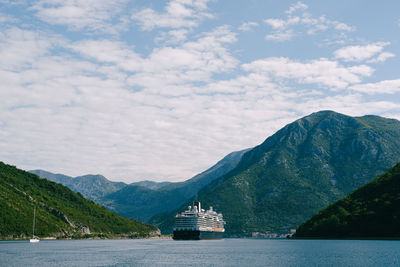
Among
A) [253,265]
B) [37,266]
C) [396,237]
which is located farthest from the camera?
[396,237]

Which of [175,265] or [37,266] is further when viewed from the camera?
[175,265]

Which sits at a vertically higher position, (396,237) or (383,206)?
(383,206)

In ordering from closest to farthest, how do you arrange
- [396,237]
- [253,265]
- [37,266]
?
[37,266], [253,265], [396,237]

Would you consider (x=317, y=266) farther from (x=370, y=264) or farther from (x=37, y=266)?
(x=37, y=266)

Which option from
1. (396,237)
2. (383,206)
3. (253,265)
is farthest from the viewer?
(383,206)

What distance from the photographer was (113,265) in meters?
97.2

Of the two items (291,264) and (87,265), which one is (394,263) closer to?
(291,264)

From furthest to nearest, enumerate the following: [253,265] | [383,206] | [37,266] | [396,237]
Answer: [383,206] → [396,237] → [253,265] → [37,266]

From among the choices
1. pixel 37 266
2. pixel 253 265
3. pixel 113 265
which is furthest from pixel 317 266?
pixel 37 266

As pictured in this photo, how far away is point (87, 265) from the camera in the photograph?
3799 inches

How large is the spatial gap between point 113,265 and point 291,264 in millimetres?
42814

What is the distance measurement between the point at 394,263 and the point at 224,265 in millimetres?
39446

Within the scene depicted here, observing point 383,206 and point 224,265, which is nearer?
point 224,265

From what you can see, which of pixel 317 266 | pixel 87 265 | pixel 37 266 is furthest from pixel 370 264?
pixel 37 266
